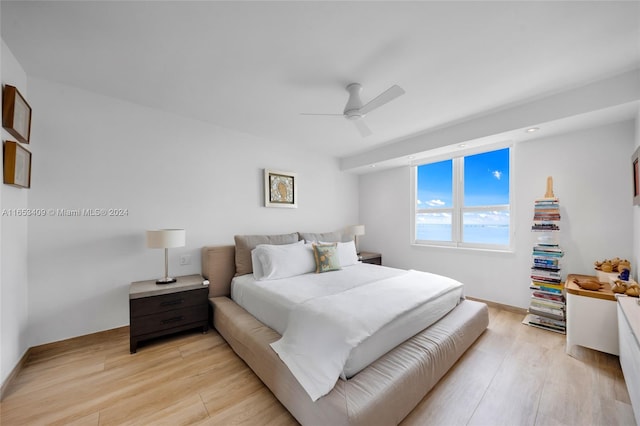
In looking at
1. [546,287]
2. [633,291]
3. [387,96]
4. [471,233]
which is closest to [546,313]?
[546,287]

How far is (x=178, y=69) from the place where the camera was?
79.8 inches

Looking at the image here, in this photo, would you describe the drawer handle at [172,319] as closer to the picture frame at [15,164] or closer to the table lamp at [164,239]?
the table lamp at [164,239]

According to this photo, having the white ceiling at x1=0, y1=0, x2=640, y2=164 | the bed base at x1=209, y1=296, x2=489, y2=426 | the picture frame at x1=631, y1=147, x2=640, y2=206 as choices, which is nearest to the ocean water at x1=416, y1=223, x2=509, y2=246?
the picture frame at x1=631, y1=147, x2=640, y2=206

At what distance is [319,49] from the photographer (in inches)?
69.7

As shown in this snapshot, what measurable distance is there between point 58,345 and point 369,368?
2.83 metres

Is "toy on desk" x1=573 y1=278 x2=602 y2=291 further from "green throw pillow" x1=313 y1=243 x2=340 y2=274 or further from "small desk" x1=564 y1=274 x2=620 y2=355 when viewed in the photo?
"green throw pillow" x1=313 y1=243 x2=340 y2=274

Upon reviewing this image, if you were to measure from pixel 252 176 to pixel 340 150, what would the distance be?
5.35 ft

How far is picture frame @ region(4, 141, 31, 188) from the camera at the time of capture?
1751 millimetres

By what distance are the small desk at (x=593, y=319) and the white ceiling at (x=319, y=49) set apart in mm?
1875

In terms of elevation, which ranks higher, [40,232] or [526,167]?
[526,167]

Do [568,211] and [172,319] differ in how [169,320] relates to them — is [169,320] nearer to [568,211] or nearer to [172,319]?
[172,319]

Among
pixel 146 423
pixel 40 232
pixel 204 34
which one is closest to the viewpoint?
pixel 146 423

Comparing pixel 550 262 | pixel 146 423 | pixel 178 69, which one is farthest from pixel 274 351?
pixel 550 262

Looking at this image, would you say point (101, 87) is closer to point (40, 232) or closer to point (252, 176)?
point (40, 232)
